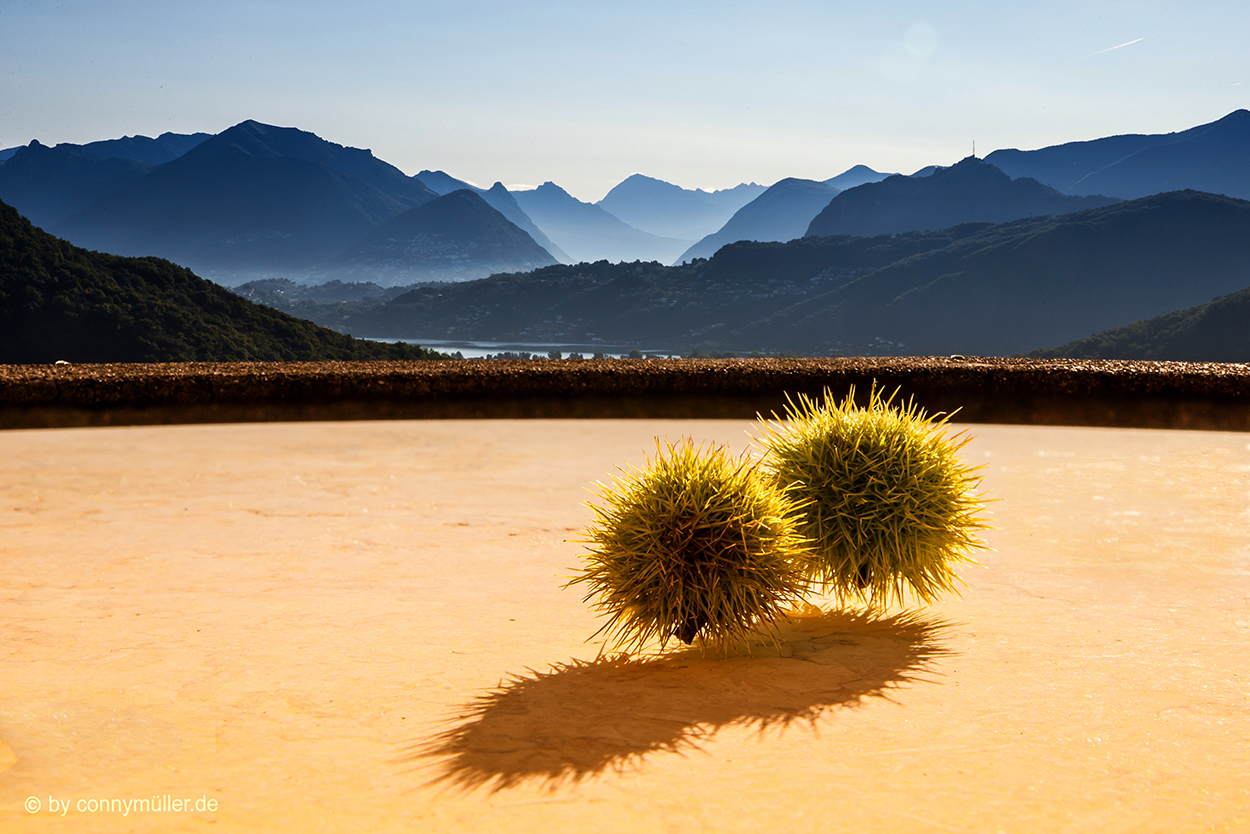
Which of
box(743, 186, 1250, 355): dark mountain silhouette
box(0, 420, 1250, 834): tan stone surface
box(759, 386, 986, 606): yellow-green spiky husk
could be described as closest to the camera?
box(0, 420, 1250, 834): tan stone surface

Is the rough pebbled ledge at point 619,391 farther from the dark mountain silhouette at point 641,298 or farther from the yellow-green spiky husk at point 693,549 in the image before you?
the dark mountain silhouette at point 641,298

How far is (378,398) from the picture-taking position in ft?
34.3

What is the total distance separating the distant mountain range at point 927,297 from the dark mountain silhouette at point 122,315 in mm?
73630

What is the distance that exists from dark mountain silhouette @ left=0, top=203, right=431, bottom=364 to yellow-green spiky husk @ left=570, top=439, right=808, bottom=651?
23.0 m

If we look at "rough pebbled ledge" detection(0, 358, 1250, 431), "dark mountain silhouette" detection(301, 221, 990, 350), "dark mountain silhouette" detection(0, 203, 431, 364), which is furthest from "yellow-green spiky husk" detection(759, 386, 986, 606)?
"dark mountain silhouette" detection(301, 221, 990, 350)

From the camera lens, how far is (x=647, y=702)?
2.66 meters

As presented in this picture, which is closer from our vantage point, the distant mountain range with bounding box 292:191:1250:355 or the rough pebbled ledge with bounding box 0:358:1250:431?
the rough pebbled ledge with bounding box 0:358:1250:431

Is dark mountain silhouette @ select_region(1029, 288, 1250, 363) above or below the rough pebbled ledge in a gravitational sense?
above

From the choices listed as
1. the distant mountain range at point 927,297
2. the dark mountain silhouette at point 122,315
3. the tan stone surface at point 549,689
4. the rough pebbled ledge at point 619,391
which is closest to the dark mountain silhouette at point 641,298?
the distant mountain range at point 927,297

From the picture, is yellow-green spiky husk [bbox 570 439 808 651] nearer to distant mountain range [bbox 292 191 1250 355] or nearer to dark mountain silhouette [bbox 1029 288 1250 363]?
dark mountain silhouette [bbox 1029 288 1250 363]

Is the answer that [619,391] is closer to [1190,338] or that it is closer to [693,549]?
[693,549]

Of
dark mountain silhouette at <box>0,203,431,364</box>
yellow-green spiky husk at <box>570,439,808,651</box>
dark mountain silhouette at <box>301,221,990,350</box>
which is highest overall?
dark mountain silhouette at <box>301,221,990,350</box>

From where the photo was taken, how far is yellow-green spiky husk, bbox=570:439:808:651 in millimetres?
2650

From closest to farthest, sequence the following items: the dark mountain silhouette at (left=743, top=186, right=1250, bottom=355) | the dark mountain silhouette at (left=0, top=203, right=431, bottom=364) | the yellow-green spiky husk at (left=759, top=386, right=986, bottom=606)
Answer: the yellow-green spiky husk at (left=759, top=386, right=986, bottom=606) < the dark mountain silhouette at (left=0, top=203, right=431, bottom=364) < the dark mountain silhouette at (left=743, top=186, right=1250, bottom=355)
